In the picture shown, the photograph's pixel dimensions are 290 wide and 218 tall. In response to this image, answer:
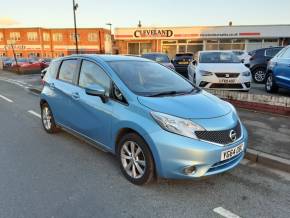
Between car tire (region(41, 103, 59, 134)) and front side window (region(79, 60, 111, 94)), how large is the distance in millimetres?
1539

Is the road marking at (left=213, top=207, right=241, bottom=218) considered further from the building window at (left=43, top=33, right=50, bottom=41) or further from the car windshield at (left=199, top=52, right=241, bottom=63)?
the building window at (left=43, top=33, right=50, bottom=41)

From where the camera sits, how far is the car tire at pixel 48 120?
5855 mm

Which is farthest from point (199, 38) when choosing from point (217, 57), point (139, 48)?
point (217, 57)

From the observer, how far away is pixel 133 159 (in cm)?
375

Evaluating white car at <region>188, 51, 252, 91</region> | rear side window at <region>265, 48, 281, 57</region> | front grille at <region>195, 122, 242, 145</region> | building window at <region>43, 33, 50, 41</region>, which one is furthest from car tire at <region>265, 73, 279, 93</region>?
building window at <region>43, 33, 50, 41</region>

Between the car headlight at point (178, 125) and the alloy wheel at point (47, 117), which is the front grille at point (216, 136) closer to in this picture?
the car headlight at point (178, 125)

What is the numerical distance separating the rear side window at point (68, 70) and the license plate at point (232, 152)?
3.00m

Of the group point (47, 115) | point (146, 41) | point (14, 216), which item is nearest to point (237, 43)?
point (146, 41)

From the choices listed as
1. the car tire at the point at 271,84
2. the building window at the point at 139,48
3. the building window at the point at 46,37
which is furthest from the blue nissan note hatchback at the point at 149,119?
the building window at the point at 46,37

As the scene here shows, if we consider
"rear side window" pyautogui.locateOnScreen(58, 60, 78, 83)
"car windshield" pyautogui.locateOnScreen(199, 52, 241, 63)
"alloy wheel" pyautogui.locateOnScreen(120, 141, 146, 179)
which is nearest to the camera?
"alloy wheel" pyautogui.locateOnScreen(120, 141, 146, 179)

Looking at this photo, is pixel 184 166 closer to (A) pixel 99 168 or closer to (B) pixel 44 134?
(A) pixel 99 168

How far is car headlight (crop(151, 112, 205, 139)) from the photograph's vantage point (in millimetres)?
3268

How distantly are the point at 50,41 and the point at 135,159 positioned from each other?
72.3 metres

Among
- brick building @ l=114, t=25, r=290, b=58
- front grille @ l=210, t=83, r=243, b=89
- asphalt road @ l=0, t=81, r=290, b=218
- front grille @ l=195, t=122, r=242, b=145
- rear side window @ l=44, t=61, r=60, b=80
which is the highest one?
brick building @ l=114, t=25, r=290, b=58
